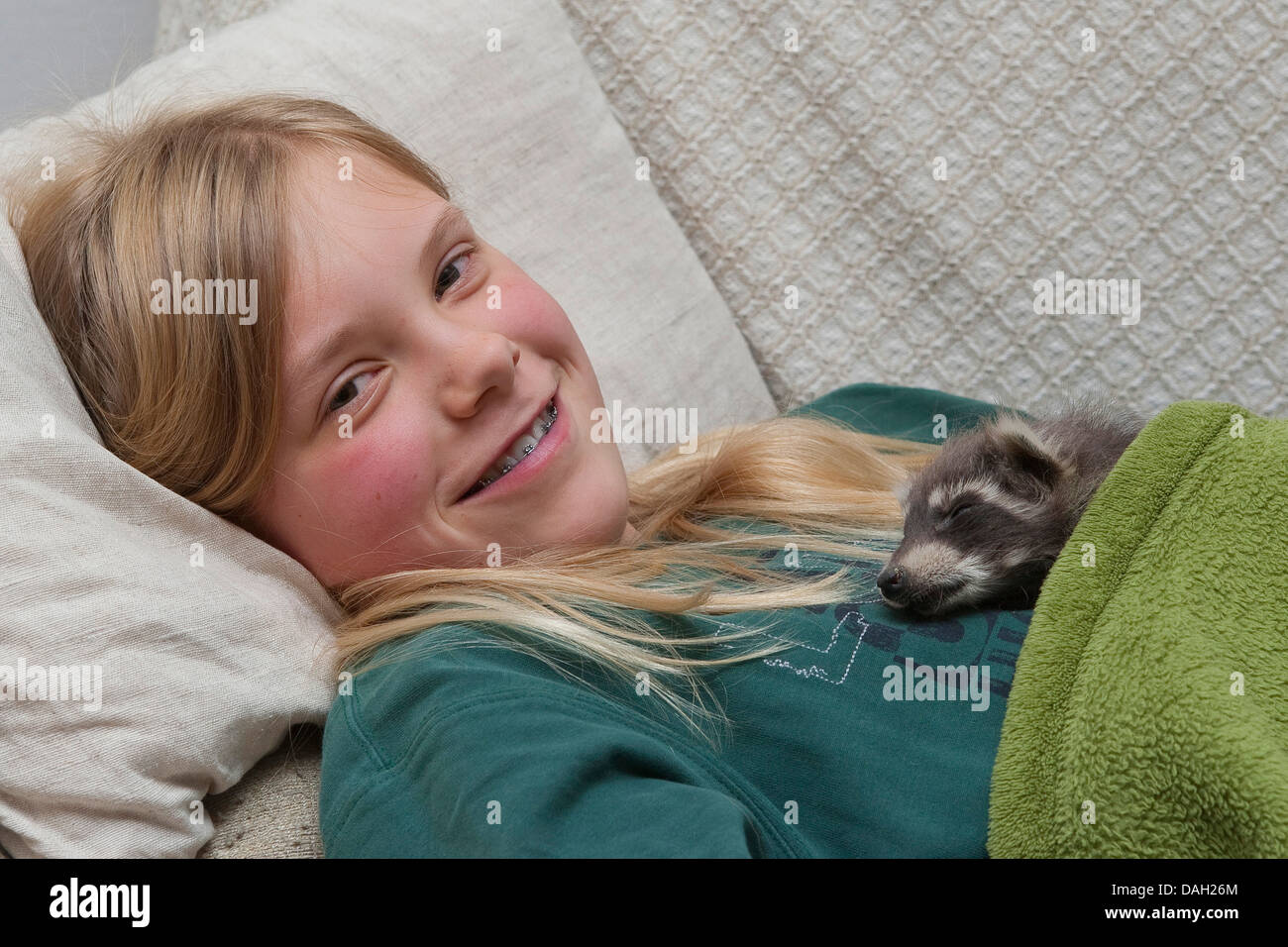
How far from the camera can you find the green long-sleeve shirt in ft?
2.28

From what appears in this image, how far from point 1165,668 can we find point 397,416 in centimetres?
62

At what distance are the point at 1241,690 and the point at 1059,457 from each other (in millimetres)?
347

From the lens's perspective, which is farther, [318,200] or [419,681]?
[318,200]

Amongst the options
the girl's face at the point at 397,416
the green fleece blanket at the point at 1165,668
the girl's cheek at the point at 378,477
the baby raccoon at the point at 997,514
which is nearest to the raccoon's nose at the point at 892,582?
the baby raccoon at the point at 997,514

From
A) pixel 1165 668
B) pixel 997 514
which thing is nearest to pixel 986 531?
pixel 997 514

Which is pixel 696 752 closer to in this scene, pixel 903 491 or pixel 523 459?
pixel 523 459

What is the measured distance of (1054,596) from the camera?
86 centimetres

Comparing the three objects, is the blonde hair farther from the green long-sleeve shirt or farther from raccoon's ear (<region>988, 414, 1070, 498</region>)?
raccoon's ear (<region>988, 414, 1070, 498</region>)

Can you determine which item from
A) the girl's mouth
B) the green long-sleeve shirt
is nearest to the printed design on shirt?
the green long-sleeve shirt

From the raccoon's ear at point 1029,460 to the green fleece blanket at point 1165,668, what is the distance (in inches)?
6.0
